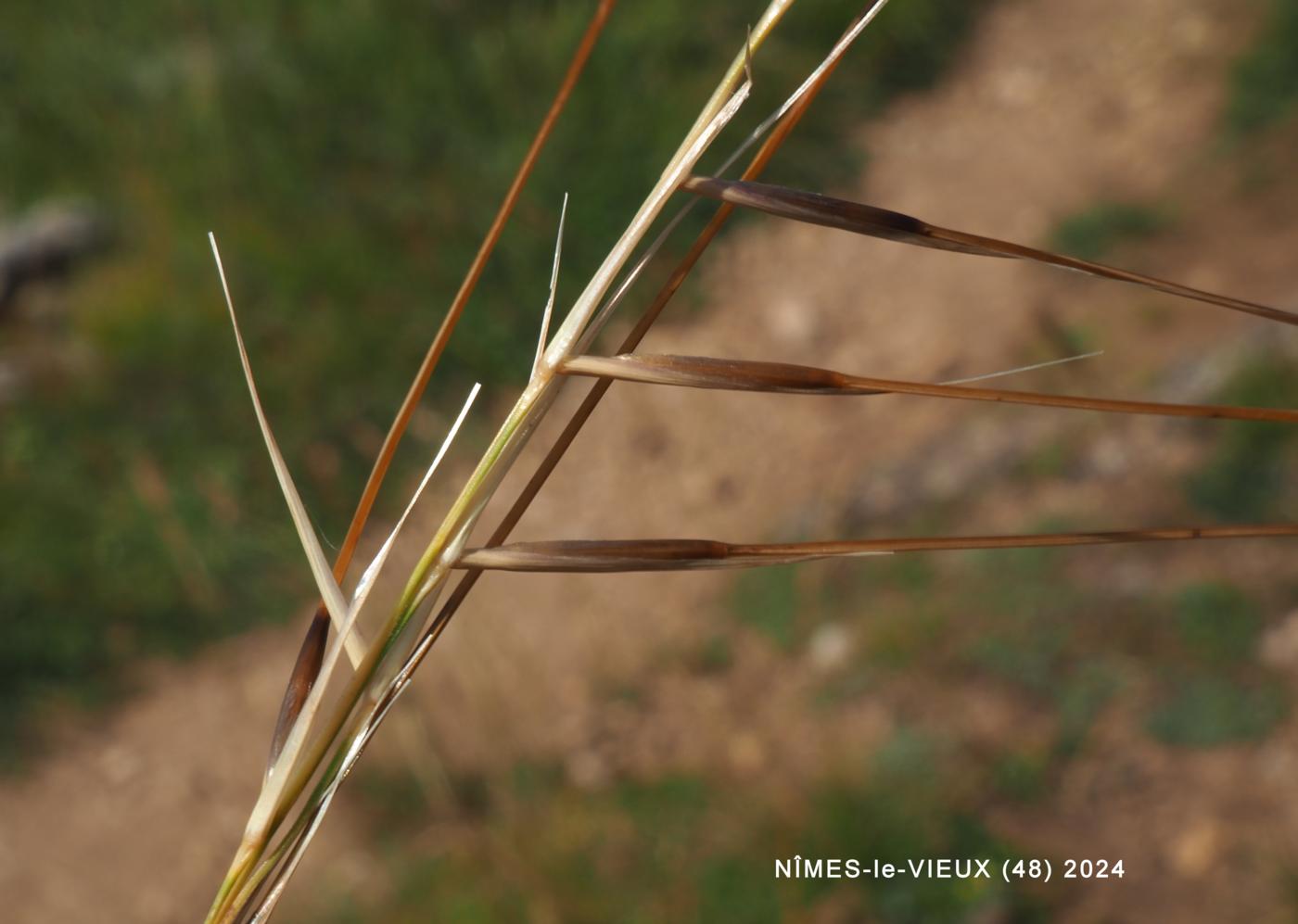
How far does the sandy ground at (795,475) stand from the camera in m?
2.24

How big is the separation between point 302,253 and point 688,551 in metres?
3.21

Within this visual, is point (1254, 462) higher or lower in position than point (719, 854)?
higher

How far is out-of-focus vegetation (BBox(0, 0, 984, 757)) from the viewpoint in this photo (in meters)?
3.04

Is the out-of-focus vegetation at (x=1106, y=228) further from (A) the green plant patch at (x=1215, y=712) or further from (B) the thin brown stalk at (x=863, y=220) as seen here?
(B) the thin brown stalk at (x=863, y=220)

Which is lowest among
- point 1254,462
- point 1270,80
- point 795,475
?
point 1254,462

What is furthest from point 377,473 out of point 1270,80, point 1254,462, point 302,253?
point 1270,80

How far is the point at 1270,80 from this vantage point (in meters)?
3.02

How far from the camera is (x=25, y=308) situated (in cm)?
413

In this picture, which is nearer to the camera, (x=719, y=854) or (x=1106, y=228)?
(x=719, y=854)

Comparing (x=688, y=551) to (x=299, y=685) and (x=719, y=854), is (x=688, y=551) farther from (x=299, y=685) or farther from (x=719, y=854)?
(x=719, y=854)

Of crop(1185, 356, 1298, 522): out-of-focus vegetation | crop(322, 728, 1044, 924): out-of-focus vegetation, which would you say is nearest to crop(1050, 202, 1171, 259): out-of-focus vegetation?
crop(1185, 356, 1298, 522): out-of-focus vegetation

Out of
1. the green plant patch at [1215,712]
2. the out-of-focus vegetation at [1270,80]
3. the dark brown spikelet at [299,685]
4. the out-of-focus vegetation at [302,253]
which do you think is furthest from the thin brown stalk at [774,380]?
the out-of-focus vegetation at [1270,80]

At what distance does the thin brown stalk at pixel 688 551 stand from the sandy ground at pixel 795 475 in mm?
1480

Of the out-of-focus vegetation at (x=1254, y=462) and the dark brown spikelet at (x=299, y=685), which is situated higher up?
the out-of-focus vegetation at (x=1254, y=462)
